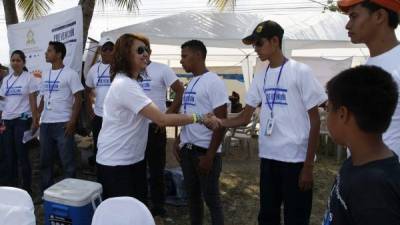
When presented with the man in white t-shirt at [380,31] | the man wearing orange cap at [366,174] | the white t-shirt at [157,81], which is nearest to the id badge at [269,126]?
the man in white t-shirt at [380,31]

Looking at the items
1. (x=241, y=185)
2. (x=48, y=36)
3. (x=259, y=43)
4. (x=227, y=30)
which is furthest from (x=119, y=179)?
(x=227, y=30)

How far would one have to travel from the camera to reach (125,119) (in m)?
2.65

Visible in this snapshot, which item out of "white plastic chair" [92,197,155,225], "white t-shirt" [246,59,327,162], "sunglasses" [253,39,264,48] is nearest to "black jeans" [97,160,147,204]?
"white plastic chair" [92,197,155,225]

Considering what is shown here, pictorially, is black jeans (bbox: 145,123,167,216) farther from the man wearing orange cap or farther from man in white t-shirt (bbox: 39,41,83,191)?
the man wearing orange cap

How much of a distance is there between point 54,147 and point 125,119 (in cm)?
227

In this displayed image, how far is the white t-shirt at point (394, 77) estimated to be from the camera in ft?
6.15

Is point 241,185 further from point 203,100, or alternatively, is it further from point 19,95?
point 19,95

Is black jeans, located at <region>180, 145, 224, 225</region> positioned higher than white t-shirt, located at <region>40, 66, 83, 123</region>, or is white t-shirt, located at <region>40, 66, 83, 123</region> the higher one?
white t-shirt, located at <region>40, 66, 83, 123</region>

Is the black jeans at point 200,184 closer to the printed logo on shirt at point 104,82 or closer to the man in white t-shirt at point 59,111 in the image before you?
the printed logo on shirt at point 104,82

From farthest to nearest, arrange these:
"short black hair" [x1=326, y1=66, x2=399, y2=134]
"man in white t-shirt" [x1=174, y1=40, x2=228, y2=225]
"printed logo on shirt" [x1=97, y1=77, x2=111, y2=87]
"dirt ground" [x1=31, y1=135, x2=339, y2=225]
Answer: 1. "printed logo on shirt" [x1=97, y1=77, x2=111, y2=87]
2. "dirt ground" [x1=31, y1=135, x2=339, y2=225]
3. "man in white t-shirt" [x1=174, y1=40, x2=228, y2=225]
4. "short black hair" [x1=326, y1=66, x2=399, y2=134]

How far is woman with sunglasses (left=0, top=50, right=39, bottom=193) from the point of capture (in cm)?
A: 465

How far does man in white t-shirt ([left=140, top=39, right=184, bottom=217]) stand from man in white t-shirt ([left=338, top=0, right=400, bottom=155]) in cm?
240

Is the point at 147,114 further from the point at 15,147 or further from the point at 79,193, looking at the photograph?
the point at 15,147

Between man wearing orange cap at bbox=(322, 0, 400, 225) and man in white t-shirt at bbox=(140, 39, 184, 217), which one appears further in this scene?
man in white t-shirt at bbox=(140, 39, 184, 217)
